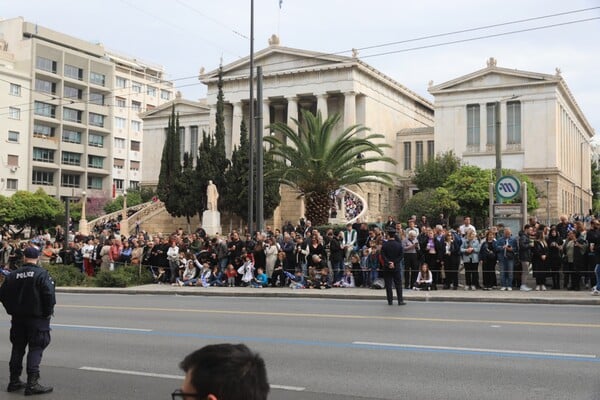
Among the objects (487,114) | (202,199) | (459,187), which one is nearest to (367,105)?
(487,114)

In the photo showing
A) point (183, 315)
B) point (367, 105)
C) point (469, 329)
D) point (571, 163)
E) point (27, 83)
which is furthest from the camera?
point (571, 163)

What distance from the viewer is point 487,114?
245ft

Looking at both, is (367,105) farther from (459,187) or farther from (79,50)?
(79,50)

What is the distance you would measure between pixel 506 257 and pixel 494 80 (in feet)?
Result: 194

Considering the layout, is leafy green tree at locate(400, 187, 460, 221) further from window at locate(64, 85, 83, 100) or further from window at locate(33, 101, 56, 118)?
window at locate(64, 85, 83, 100)

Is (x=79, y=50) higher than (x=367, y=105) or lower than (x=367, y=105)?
higher

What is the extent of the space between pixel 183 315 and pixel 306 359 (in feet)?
19.1

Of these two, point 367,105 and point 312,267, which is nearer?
point 312,267

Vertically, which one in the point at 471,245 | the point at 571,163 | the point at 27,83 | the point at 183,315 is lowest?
the point at 183,315

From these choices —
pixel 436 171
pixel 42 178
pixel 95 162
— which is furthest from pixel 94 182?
pixel 436 171

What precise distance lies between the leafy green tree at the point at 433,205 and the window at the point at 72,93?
156ft

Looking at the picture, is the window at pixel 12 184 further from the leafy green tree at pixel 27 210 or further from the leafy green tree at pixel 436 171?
the leafy green tree at pixel 436 171

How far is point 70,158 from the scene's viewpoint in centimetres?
8512

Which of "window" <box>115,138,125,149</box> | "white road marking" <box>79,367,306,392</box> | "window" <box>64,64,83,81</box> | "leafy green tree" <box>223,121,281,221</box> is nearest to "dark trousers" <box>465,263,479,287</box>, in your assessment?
"white road marking" <box>79,367,306,392</box>
